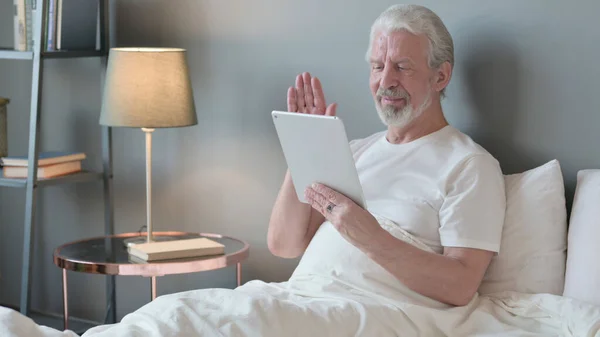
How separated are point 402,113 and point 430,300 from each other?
0.46 metres

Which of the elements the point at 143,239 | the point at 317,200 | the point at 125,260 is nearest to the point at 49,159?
the point at 143,239

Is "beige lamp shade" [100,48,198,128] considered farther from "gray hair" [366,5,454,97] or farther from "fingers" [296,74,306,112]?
"gray hair" [366,5,454,97]

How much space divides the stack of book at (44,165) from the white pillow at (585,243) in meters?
1.65

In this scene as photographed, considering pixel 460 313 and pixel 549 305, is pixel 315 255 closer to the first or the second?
pixel 460 313

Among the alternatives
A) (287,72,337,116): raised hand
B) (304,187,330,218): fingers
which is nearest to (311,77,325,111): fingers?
(287,72,337,116): raised hand

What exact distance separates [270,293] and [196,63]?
3.39 ft

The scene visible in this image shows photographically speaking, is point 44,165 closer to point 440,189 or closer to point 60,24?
point 60,24

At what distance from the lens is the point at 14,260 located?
3.54m

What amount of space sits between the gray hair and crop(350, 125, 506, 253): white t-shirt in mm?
180

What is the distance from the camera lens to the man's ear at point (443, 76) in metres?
2.31

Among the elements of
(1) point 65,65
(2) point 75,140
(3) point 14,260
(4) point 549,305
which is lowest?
(3) point 14,260

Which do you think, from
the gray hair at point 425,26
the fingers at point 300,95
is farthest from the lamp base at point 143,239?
the gray hair at point 425,26

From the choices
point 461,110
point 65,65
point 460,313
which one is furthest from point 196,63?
point 460,313

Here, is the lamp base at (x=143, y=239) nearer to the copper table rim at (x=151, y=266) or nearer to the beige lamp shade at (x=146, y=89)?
the copper table rim at (x=151, y=266)
